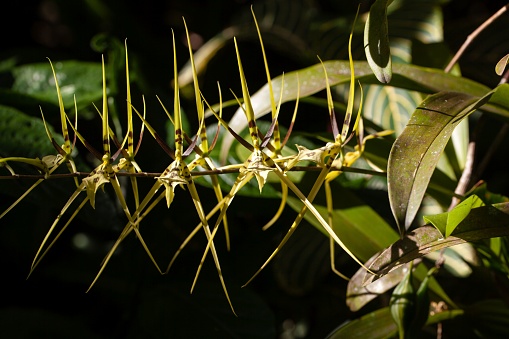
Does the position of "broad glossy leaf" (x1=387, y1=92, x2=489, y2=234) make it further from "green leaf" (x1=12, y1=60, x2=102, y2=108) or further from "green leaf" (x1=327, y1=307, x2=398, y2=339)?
"green leaf" (x1=12, y1=60, x2=102, y2=108)

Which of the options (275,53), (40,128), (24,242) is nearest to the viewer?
(40,128)

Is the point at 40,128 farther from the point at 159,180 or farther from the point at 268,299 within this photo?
the point at 268,299

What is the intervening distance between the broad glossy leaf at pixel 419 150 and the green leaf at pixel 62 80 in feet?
1.72

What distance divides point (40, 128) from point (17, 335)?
0.96 feet

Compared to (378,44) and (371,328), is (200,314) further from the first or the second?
(378,44)

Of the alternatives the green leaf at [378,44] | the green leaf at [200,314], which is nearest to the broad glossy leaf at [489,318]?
the green leaf at [200,314]

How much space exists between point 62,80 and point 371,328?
57 cm

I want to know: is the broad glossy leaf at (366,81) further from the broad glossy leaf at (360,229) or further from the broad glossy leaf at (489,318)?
the broad glossy leaf at (489,318)

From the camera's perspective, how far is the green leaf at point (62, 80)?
931mm

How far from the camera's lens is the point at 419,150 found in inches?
19.9

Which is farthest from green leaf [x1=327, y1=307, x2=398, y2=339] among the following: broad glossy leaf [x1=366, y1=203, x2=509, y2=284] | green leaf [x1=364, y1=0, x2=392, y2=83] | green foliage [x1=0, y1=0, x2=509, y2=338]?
green leaf [x1=364, y1=0, x2=392, y2=83]

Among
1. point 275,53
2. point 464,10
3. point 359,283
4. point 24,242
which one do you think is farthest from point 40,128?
point 464,10

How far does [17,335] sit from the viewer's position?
0.86 metres

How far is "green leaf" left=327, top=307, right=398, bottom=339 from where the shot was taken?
69 cm
